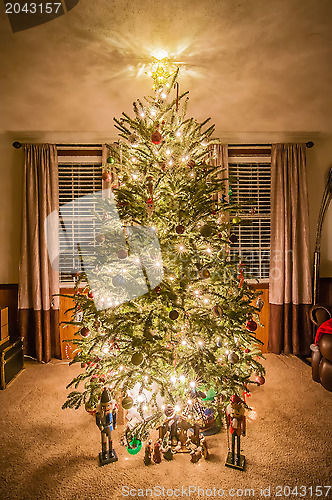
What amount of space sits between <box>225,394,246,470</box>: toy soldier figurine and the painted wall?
7.99 ft

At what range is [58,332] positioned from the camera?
3.86m

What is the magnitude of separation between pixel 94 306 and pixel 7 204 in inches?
98.8

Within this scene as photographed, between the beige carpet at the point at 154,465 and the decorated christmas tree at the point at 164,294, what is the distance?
0.23m

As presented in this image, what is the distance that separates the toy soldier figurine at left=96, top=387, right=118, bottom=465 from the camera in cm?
202

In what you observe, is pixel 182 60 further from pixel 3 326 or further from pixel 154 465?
pixel 3 326

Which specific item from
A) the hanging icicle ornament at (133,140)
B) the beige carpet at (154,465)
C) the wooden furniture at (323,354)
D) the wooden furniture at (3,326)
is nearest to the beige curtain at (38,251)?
the wooden furniture at (3,326)

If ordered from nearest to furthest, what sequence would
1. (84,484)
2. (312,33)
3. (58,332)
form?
(84,484)
(312,33)
(58,332)

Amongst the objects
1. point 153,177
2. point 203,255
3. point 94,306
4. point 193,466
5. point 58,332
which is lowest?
point 193,466

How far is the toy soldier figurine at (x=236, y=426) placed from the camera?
1.97 metres

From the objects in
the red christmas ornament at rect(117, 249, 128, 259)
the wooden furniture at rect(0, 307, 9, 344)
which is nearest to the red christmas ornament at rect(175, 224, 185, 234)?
the red christmas ornament at rect(117, 249, 128, 259)

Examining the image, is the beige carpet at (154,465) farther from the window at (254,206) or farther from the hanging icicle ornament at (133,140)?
the hanging icicle ornament at (133,140)

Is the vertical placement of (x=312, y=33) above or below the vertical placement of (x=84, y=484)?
above

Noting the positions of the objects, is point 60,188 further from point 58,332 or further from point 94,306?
point 94,306

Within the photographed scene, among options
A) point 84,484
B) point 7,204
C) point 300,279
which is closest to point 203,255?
point 84,484
